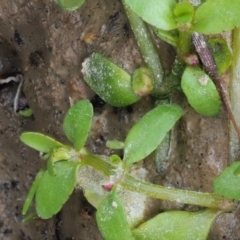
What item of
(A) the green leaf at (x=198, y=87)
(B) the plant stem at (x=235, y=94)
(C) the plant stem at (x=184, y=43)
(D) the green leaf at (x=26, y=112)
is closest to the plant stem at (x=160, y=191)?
(B) the plant stem at (x=235, y=94)

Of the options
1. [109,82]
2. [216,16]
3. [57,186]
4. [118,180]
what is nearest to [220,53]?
[216,16]

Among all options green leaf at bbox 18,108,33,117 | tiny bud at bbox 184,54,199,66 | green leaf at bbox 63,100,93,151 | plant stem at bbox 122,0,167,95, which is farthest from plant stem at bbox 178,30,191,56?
green leaf at bbox 18,108,33,117

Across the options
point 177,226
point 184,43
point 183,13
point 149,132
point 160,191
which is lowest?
point 177,226

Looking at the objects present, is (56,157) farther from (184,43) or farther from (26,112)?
(26,112)

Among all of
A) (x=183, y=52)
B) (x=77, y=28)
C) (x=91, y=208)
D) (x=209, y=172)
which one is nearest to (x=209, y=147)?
(x=209, y=172)

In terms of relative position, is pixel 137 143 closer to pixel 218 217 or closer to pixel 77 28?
pixel 218 217

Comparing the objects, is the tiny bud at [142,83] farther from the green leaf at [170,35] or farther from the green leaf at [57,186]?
the green leaf at [57,186]

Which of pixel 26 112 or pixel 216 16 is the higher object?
pixel 216 16
